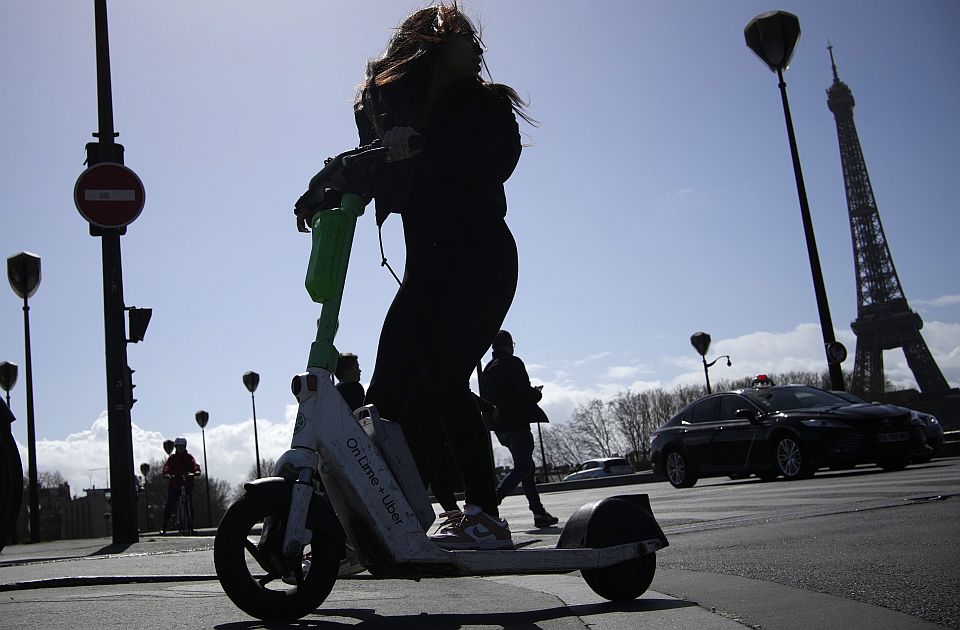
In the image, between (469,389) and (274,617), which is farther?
(469,389)

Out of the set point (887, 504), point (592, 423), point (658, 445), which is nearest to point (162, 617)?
point (887, 504)

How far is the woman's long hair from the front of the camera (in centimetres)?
377

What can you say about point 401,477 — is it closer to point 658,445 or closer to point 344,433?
point 344,433

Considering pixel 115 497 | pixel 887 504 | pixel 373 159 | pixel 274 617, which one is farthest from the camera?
pixel 115 497

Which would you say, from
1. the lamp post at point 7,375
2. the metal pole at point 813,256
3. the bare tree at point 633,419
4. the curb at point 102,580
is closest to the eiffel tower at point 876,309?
the bare tree at point 633,419

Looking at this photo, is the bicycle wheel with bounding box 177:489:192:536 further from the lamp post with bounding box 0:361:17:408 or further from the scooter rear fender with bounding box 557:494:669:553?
the scooter rear fender with bounding box 557:494:669:553

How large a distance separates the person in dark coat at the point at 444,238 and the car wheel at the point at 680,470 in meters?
12.3

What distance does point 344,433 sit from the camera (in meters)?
3.08

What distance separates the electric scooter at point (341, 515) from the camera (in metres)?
2.89

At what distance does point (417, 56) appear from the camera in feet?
12.3

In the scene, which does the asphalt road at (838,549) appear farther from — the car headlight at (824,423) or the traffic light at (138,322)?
the traffic light at (138,322)

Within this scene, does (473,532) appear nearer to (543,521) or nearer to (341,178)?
(341,178)

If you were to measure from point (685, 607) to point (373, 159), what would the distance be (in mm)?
1782

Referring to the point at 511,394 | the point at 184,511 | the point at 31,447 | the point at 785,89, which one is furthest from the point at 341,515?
the point at 31,447
